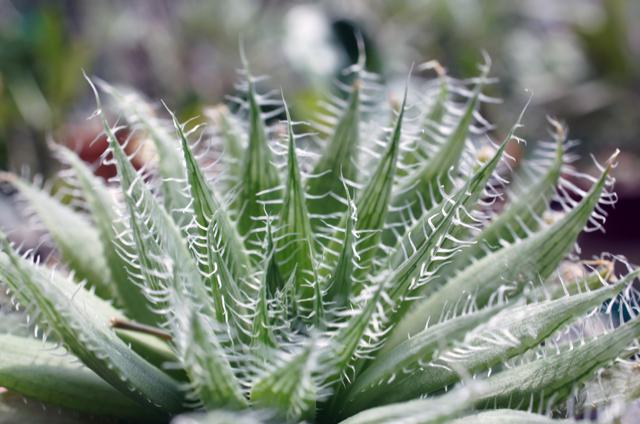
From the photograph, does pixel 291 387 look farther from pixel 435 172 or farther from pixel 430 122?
pixel 430 122

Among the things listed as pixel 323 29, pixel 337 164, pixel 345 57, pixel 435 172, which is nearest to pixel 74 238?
pixel 337 164

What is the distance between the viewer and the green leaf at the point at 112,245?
0.86 meters

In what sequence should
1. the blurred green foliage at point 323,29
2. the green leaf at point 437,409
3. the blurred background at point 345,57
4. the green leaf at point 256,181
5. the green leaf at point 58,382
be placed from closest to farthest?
1. the green leaf at point 437,409
2. the green leaf at point 58,382
3. the green leaf at point 256,181
4. the blurred background at point 345,57
5. the blurred green foliage at point 323,29

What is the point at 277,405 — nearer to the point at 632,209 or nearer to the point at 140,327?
the point at 140,327

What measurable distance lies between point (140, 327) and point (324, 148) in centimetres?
30

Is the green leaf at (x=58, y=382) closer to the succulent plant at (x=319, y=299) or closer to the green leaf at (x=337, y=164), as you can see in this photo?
the succulent plant at (x=319, y=299)

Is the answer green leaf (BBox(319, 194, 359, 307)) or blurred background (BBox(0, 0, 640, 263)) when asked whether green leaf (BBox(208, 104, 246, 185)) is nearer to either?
green leaf (BBox(319, 194, 359, 307))

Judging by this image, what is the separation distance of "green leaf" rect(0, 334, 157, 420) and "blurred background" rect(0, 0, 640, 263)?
3.86ft

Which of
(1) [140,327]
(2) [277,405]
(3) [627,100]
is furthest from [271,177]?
(3) [627,100]

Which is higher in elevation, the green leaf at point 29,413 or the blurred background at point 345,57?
the blurred background at point 345,57

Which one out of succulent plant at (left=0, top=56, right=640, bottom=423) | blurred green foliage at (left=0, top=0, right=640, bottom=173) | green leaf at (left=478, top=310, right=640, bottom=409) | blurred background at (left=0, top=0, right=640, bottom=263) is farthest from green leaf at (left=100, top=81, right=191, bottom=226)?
blurred green foliage at (left=0, top=0, right=640, bottom=173)

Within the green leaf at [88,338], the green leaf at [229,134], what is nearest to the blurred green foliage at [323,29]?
the green leaf at [229,134]

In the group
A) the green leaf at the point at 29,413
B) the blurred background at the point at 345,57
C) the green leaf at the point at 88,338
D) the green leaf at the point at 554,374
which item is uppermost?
the blurred background at the point at 345,57

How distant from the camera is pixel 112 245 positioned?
0.88 metres
